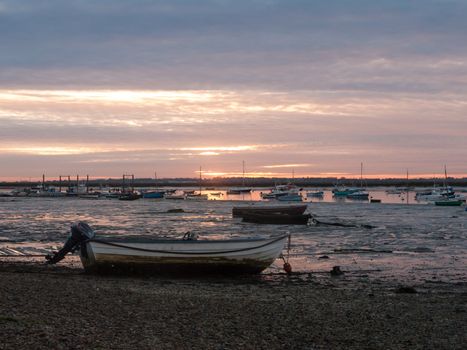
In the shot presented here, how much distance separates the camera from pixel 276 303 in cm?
1642

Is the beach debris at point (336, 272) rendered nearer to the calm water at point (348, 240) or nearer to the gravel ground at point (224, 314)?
the calm water at point (348, 240)

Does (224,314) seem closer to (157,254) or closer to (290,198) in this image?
(157,254)

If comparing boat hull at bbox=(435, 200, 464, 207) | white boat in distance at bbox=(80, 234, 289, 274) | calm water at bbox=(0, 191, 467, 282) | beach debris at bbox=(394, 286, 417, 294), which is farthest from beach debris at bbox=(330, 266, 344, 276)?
boat hull at bbox=(435, 200, 464, 207)

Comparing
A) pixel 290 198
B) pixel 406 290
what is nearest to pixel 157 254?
pixel 406 290

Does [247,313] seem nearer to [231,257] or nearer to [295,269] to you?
[231,257]

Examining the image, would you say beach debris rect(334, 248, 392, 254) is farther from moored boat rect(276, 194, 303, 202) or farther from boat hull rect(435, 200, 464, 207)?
moored boat rect(276, 194, 303, 202)

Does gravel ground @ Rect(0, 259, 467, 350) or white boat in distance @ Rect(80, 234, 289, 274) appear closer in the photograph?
gravel ground @ Rect(0, 259, 467, 350)

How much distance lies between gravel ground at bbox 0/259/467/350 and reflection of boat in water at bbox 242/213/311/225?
28.5 metres

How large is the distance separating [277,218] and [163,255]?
29.6 m

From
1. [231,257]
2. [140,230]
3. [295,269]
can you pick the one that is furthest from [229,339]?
[140,230]

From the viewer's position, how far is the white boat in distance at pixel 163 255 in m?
22.0

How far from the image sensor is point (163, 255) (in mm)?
22094

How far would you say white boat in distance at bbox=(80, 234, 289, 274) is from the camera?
864 inches

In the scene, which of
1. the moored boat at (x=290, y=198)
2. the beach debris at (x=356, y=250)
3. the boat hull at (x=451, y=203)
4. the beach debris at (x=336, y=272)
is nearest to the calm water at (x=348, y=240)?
the beach debris at (x=356, y=250)
